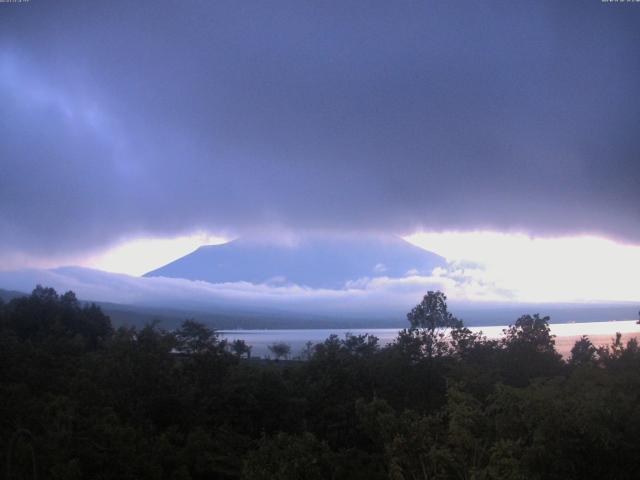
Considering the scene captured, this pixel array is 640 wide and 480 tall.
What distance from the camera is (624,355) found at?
35188 mm

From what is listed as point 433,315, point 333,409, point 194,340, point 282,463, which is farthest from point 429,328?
point 282,463

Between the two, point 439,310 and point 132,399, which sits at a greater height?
point 439,310

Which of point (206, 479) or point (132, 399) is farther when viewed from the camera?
point (132, 399)

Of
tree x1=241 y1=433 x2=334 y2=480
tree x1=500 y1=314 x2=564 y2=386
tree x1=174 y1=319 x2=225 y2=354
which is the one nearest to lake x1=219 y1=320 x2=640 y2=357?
tree x1=500 y1=314 x2=564 y2=386

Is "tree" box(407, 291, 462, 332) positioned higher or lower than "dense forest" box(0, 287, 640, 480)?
higher

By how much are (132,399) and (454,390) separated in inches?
715

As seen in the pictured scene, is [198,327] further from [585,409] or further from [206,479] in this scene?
[585,409]

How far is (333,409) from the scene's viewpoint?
27234mm

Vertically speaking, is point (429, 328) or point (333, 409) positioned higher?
point (429, 328)

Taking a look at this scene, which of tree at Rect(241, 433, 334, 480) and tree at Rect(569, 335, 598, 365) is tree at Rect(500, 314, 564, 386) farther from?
tree at Rect(241, 433, 334, 480)

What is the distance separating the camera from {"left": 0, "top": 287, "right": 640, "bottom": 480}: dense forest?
516 inches

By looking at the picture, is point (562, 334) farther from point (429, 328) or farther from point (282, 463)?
point (282, 463)

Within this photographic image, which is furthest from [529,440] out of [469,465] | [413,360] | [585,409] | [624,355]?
[624,355]

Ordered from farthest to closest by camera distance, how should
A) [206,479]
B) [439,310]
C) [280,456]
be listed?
[439,310] < [206,479] < [280,456]
